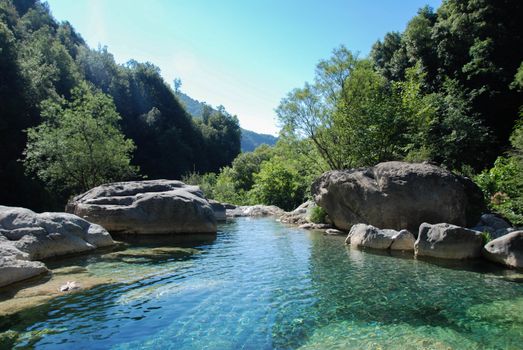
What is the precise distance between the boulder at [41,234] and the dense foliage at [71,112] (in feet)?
40.2

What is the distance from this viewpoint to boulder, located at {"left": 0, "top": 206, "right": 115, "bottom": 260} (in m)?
13.1

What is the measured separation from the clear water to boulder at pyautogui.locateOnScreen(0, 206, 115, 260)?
1.35m

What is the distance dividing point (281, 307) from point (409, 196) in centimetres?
1172

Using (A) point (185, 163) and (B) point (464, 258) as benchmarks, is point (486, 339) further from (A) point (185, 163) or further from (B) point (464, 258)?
(A) point (185, 163)

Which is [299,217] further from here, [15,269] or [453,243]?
[15,269]

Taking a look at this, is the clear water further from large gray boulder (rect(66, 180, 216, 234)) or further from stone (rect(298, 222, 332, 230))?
stone (rect(298, 222, 332, 230))

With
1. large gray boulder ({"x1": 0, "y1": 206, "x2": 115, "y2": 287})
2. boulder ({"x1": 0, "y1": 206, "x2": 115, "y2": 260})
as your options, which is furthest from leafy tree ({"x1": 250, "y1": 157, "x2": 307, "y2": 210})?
boulder ({"x1": 0, "y1": 206, "x2": 115, "y2": 260})

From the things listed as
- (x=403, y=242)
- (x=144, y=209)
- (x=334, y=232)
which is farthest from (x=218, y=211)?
(x=403, y=242)

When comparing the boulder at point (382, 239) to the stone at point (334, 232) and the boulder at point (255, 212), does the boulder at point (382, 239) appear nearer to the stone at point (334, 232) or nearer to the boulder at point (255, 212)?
the stone at point (334, 232)

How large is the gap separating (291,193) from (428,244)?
100 ft

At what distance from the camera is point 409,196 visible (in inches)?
727

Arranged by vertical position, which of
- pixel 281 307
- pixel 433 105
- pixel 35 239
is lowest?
pixel 281 307

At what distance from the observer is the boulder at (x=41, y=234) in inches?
516

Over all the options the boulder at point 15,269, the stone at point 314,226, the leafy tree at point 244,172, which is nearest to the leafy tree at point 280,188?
the leafy tree at point 244,172
